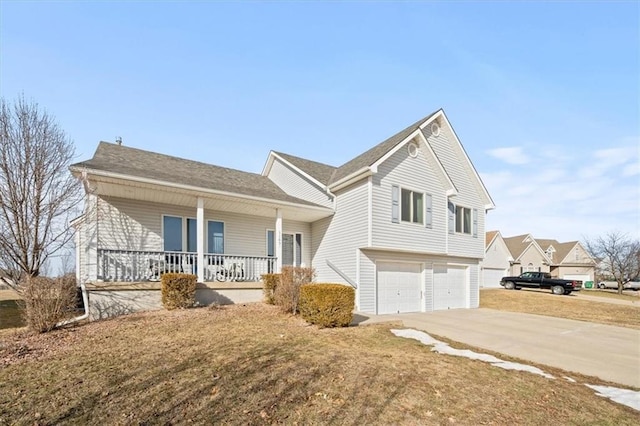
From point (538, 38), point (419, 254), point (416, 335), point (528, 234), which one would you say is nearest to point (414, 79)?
point (538, 38)

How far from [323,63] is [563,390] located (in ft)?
48.9

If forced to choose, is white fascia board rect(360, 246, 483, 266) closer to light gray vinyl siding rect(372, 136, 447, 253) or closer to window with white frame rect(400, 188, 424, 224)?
light gray vinyl siding rect(372, 136, 447, 253)

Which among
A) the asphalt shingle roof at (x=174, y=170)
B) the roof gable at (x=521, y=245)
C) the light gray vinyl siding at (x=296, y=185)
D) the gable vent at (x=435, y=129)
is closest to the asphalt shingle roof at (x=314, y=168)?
the light gray vinyl siding at (x=296, y=185)

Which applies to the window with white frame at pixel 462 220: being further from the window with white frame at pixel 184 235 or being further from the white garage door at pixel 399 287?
the window with white frame at pixel 184 235

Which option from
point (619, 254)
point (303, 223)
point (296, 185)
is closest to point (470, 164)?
point (296, 185)

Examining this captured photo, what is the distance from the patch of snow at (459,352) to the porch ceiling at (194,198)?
6906 mm

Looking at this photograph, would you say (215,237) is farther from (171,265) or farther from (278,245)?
(278,245)

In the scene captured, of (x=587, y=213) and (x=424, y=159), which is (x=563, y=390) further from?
(x=587, y=213)

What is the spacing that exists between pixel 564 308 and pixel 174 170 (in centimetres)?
2283

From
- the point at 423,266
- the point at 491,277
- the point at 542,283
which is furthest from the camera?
the point at 491,277

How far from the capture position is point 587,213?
46.3 m

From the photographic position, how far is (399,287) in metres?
14.9

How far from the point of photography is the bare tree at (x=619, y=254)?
42812 mm

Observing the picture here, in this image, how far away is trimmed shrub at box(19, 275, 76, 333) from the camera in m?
7.69
